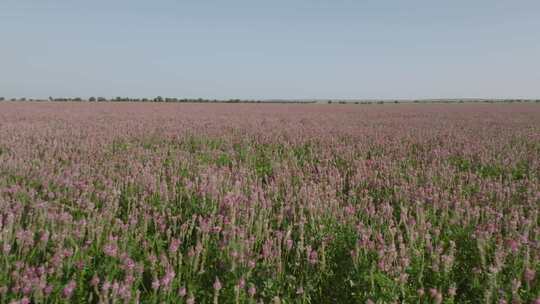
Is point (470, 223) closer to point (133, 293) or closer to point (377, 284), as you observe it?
point (377, 284)

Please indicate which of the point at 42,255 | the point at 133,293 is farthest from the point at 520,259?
the point at 42,255

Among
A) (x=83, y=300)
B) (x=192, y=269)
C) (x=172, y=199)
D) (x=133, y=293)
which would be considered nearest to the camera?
(x=133, y=293)

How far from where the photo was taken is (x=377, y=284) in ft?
7.80

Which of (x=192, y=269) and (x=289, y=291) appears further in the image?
(x=192, y=269)

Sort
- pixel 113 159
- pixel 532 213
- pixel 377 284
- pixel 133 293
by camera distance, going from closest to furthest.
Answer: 1. pixel 133 293
2. pixel 377 284
3. pixel 532 213
4. pixel 113 159

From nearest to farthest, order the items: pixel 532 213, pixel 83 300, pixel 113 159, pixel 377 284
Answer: pixel 83 300 < pixel 377 284 < pixel 532 213 < pixel 113 159

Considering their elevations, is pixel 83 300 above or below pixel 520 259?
below

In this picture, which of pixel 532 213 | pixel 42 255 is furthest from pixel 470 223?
pixel 42 255

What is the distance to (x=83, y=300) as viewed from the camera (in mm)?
2217

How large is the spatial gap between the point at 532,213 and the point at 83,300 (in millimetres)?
4001

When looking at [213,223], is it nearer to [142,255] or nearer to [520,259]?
[142,255]

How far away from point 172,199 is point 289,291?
6.72 feet

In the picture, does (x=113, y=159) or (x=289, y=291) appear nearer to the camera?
(x=289, y=291)

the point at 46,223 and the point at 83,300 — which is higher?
the point at 46,223
